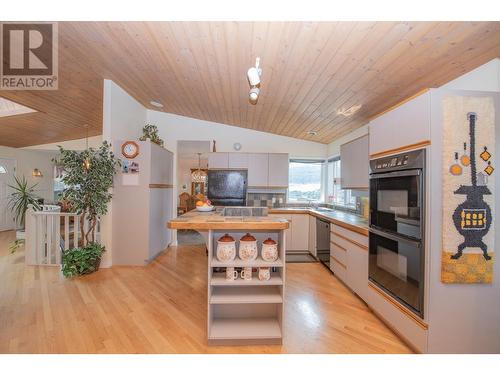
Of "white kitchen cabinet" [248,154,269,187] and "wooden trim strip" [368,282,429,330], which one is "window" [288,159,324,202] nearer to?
"white kitchen cabinet" [248,154,269,187]

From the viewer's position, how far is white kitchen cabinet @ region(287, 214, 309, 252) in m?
4.26

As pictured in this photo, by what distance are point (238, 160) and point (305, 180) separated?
169cm

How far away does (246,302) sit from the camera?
174 centimetres

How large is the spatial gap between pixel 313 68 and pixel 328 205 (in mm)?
3272

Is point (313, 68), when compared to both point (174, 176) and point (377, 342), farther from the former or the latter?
point (174, 176)

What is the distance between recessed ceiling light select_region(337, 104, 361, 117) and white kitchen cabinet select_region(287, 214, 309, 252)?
1.98 metres

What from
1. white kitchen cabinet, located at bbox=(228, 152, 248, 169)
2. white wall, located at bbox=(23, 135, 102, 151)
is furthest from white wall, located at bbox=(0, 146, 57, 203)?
white kitchen cabinet, located at bbox=(228, 152, 248, 169)

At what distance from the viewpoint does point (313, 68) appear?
222 centimetres

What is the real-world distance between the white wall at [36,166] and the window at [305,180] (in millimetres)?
7310

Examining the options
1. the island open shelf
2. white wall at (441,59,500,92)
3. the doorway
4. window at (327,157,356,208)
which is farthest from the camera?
the doorway

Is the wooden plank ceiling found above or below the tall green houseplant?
above

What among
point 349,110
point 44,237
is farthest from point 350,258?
point 44,237

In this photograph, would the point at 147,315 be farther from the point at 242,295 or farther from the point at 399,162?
the point at 399,162

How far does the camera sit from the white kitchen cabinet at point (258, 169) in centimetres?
459
